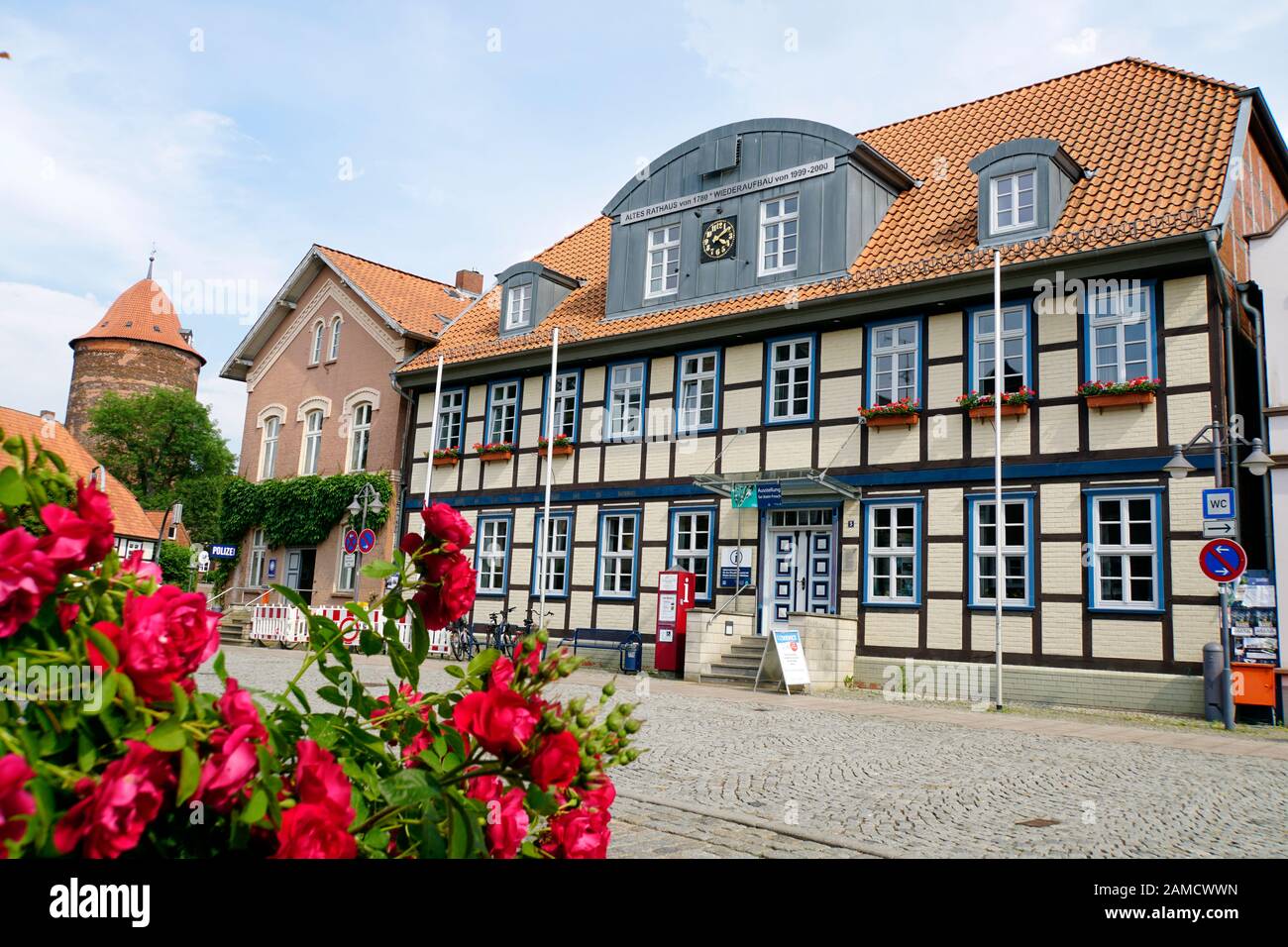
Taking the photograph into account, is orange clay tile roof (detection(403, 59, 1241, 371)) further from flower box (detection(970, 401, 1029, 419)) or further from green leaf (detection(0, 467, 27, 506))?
green leaf (detection(0, 467, 27, 506))

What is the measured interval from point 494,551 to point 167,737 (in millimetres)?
22489

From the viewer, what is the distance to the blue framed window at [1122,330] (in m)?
15.5

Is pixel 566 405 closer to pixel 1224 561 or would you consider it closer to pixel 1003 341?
pixel 1003 341

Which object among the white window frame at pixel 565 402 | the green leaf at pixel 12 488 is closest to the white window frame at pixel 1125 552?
the white window frame at pixel 565 402

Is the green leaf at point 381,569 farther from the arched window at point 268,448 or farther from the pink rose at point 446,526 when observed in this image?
the arched window at point 268,448

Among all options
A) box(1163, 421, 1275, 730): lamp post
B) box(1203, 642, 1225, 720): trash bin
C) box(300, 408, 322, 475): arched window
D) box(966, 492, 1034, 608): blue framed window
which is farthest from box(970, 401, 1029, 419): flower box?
box(300, 408, 322, 475): arched window

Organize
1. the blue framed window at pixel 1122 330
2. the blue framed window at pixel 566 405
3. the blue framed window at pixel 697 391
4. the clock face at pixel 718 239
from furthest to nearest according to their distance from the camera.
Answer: the blue framed window at pixel 566 405 → the clock face at pixel 718 239 → the blue framed window at pixel 697 391 → the blue framed window at pixel 1122 330

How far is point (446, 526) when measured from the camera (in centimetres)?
188

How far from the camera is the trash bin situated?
13.8 metres

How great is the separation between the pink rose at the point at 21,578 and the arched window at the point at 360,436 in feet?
88.2

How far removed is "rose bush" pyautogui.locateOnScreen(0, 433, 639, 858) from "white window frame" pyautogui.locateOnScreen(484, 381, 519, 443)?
22.2 meters

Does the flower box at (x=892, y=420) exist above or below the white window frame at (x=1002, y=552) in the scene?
above

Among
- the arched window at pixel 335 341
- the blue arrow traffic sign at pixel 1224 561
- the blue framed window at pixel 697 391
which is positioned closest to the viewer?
the blue arrow traffic sign at pixel 1224 561

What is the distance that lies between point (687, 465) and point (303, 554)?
13299 mm
